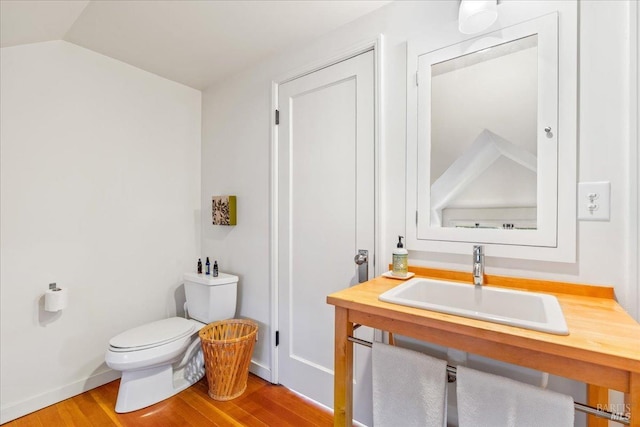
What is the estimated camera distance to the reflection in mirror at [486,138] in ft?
3.95

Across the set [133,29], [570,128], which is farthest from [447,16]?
[133,29]

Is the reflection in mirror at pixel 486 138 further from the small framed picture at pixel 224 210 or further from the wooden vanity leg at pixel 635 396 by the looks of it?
the small framed picture at pixel 224 210

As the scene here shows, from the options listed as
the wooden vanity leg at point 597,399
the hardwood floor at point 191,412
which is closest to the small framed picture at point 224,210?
the hardwood floor at point 191,412

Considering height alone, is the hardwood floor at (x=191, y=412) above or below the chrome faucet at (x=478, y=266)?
below

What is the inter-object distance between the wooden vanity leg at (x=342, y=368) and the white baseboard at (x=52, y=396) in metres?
1.83

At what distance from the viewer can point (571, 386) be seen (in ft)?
3.68

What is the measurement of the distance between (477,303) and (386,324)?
0.45 m

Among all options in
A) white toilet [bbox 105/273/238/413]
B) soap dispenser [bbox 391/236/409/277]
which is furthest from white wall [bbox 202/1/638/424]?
white toilet [bbox 105/273/238/413]

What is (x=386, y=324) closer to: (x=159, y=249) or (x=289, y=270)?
(x=289, y=270)

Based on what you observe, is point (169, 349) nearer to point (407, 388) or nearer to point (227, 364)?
point (227, 364)

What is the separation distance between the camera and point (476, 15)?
121cm

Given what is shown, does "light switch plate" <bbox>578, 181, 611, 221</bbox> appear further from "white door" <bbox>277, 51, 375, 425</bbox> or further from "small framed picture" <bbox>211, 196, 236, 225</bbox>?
"small framed picture" <bbox>211, 196, 236, 225</bbox>

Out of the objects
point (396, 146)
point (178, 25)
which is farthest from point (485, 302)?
point (178, 25)

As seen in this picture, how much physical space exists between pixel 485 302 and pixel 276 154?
150 cm
